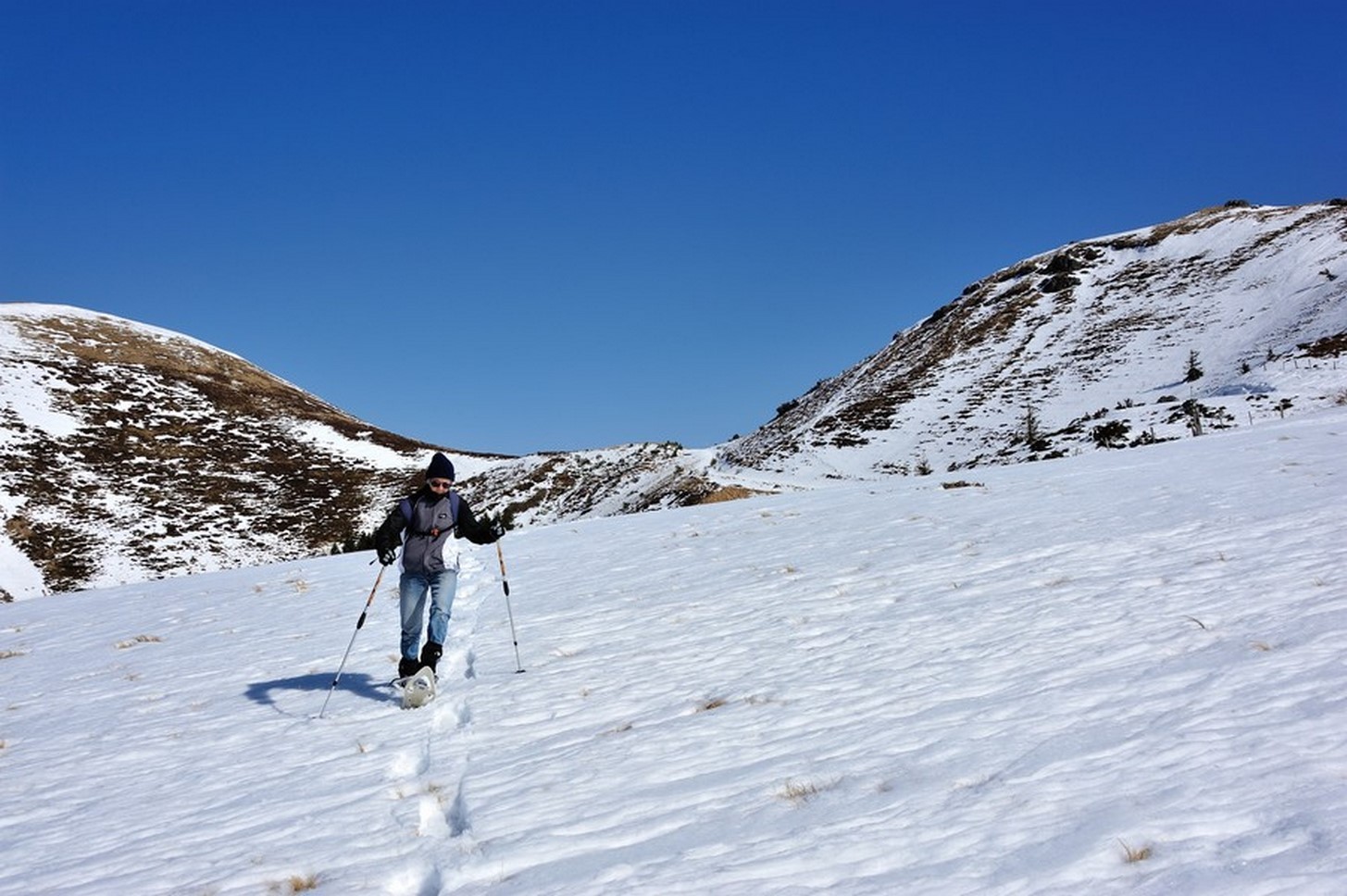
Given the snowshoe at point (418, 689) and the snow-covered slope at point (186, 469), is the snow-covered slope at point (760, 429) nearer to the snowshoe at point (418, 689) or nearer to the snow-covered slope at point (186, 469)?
the snow-covered slope at point (186, 469)

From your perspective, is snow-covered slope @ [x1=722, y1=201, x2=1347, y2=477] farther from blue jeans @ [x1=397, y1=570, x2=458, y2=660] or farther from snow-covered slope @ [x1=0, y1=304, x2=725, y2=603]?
blue jeans @ [x1=397, y1=570, x2=458, y2=660]

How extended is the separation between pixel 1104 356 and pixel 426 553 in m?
68.6

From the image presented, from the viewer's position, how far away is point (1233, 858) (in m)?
3.94

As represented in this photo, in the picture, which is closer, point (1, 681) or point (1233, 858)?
point (1233, 858)

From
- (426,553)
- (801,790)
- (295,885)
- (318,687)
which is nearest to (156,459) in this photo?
(318,687)

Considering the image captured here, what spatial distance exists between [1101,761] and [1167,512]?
10433mm

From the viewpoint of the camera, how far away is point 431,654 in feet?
30.8

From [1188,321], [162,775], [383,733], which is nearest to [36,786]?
[162,775]

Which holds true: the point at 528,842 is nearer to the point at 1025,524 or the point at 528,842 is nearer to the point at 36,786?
the point at 36,786

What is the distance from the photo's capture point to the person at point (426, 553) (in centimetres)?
952

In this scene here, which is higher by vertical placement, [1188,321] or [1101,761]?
[1188,321]

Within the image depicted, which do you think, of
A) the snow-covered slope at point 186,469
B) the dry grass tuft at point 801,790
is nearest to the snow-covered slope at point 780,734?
the dry grass tuft at point 801,790

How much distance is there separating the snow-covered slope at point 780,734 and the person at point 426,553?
2.41ft

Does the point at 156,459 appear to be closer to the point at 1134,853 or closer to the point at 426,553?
the point at 426,553
